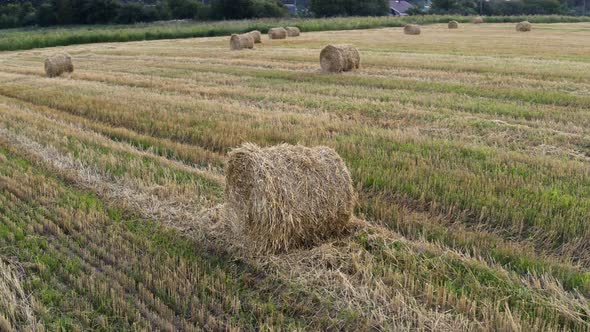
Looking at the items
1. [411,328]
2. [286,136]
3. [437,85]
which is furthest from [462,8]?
[411,328]

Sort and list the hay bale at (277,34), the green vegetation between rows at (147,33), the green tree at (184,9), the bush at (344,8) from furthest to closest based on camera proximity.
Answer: the bush at (344,8), the green tree at (184,9), the green vegetation between rows at (147,33), the hay bale at (277,34)

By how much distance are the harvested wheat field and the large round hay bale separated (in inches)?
178

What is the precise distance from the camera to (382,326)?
406cm

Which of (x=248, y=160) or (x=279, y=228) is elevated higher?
(x=248, y=160)

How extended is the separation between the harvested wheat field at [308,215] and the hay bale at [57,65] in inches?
241

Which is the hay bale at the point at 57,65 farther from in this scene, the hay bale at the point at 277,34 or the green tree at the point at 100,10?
the green tree at the point at 100,10

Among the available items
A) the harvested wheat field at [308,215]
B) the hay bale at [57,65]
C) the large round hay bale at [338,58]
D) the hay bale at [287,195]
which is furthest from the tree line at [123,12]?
the hay bale at [287,195]

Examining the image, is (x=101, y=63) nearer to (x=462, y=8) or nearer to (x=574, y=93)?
(x=574, y=93)

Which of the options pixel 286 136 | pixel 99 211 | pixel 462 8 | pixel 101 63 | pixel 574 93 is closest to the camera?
pixel 99 211

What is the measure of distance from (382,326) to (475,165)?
392 centimetres

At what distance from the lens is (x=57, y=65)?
18.4 meters

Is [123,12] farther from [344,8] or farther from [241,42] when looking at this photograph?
[241,42]

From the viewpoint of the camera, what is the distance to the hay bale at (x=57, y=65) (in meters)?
18.3

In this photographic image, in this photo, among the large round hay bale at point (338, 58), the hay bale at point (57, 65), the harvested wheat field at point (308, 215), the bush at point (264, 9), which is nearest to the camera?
the harvested wheat field at point (308, 215)
